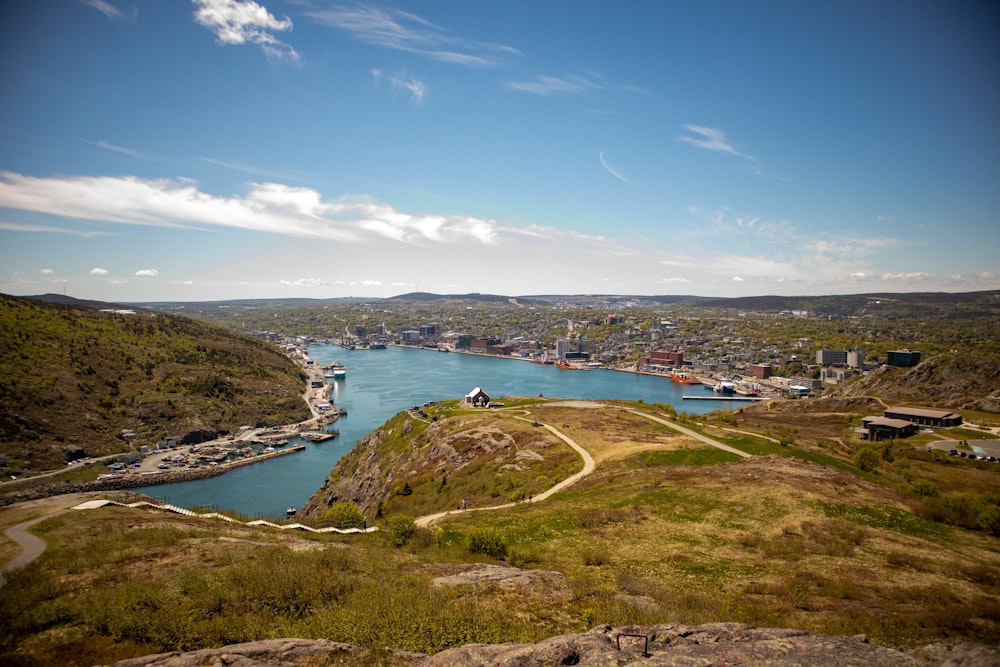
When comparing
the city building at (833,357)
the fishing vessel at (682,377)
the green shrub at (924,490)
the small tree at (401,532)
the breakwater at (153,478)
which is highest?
the small tree at (401,532)

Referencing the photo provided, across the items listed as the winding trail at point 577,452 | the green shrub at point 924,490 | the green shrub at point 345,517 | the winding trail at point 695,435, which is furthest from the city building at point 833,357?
the green shrub at point 345,517

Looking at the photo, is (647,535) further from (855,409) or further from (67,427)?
(67,427)

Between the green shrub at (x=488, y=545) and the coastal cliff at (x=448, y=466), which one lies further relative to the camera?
the coastal cliff at (x=448, y=466)

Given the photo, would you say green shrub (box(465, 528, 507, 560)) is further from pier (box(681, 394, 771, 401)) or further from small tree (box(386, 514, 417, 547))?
pier (box(681, 394, 771, 401))

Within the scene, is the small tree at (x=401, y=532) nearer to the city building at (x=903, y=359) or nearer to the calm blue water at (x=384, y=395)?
the calm blue water at (x=384, y=395)

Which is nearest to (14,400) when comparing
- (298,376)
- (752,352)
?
(298,376)

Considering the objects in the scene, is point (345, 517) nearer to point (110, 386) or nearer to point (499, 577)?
point (499, 577)
